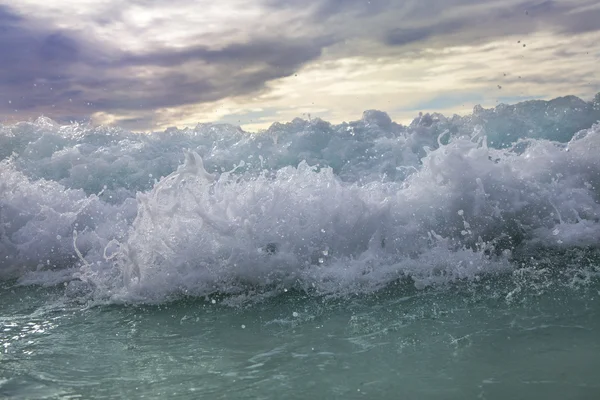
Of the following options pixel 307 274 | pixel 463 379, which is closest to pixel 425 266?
pixel 307 274

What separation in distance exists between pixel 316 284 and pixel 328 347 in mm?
1869

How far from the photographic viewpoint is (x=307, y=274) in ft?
21.0

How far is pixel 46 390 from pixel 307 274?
127 inches

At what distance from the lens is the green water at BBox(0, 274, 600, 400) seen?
140 inches

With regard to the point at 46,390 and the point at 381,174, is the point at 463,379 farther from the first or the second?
the point at 381,174

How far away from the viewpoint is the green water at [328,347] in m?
3.56

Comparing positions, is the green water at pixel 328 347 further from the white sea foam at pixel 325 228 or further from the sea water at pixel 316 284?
the white sea foam at pixel 325 228

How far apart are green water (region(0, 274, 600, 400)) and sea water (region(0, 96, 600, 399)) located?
2cm

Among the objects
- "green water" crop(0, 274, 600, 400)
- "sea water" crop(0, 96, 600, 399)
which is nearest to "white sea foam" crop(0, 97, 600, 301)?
"sea water" crop(0, 96, 600, 399)

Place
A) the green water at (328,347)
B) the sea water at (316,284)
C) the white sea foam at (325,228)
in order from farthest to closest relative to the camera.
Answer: the white sea foam at (325,228) → the sea water at (316,284) → the green water at (328,347)

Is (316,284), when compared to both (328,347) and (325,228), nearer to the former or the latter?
(325,228)

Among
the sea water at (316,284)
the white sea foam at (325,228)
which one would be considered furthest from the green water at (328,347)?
the white sea foam at (325,228)

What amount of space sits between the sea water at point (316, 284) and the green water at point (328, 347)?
0.8 inches

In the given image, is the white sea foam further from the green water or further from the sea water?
the green water
